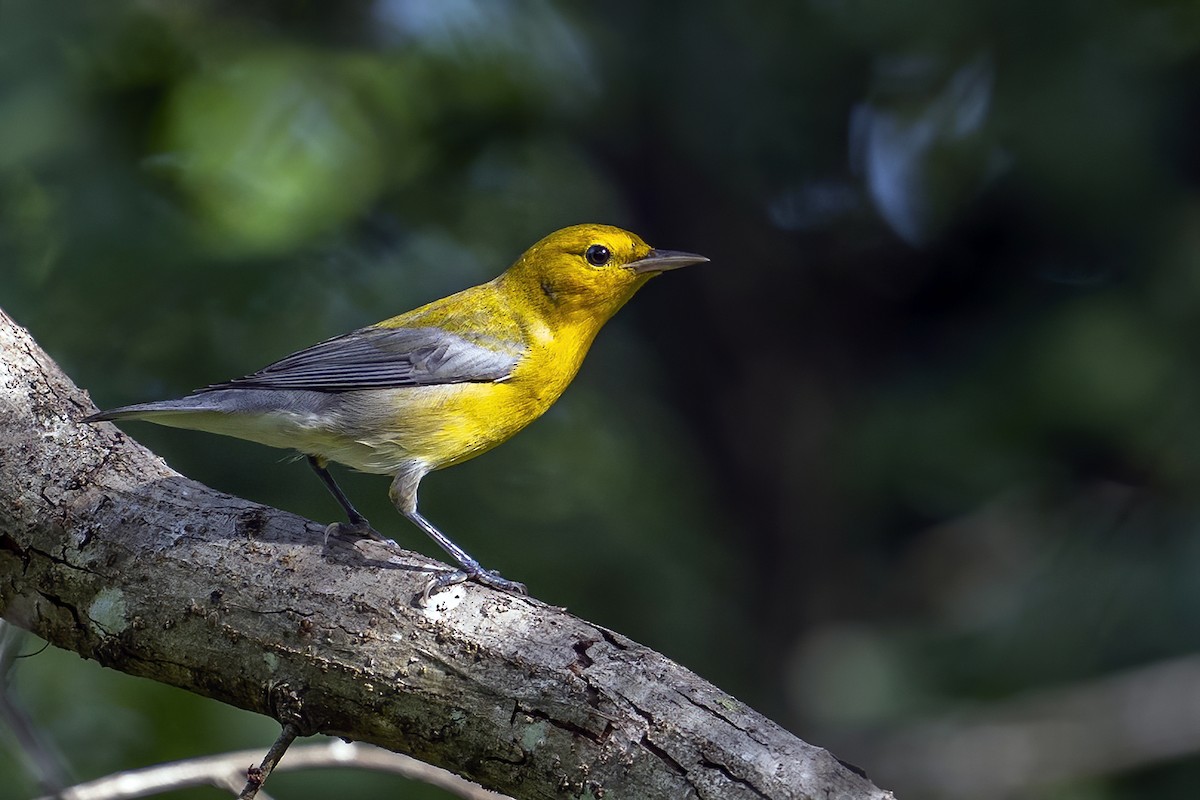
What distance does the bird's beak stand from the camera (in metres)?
4.78

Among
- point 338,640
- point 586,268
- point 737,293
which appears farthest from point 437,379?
point 737,293

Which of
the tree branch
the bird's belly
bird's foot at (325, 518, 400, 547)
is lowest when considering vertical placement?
the tree branch

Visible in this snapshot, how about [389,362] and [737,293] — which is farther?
[737,293]

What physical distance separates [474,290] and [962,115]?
340cm

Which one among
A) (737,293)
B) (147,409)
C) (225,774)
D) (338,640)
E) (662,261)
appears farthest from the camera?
(737,293)

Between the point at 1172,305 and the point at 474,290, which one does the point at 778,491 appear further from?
the point at 474,290

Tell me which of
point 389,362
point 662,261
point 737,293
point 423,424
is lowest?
point 423,424

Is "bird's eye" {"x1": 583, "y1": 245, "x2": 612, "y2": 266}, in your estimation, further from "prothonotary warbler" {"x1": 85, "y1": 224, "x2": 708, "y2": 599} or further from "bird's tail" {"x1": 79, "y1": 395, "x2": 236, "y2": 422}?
"bird's tail" {"x1": 79, "y1": 395, "x2": 236, "y2": 422}

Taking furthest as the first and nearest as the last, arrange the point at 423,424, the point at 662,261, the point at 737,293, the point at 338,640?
the point at 737,293 < the point at 662,261 < the point at 423,424 < the point at 338,640

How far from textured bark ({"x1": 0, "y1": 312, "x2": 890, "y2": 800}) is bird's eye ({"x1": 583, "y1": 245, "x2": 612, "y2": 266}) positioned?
77.2 inches

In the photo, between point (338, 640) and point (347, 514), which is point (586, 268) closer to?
point (347, 514)

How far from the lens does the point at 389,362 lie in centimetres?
443

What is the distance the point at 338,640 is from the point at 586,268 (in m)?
2.30

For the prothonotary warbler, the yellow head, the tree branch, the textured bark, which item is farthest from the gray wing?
the tree branch
